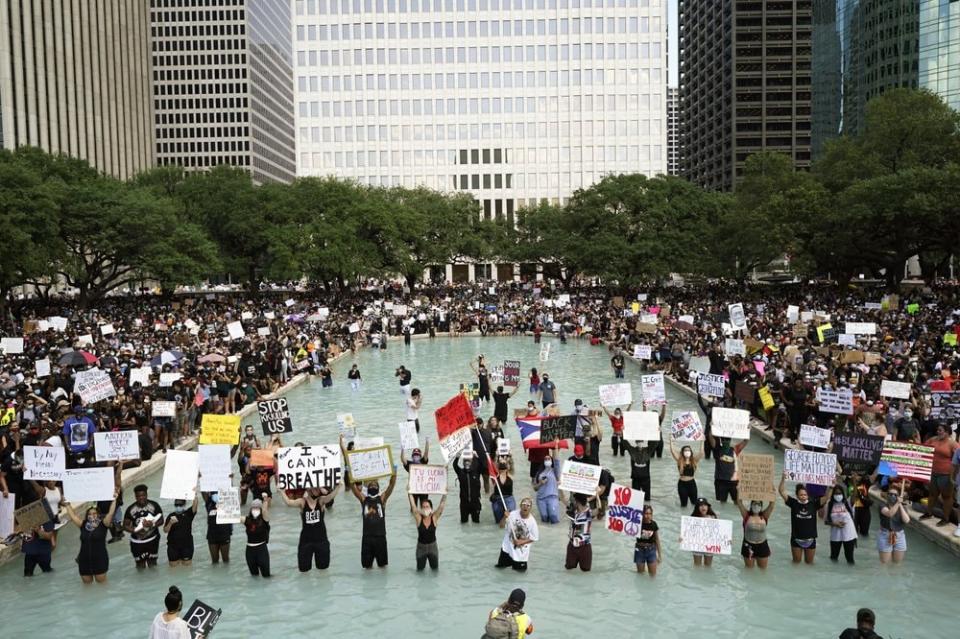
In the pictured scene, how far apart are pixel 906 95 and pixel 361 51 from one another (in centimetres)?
7939

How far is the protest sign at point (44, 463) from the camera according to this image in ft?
39.5

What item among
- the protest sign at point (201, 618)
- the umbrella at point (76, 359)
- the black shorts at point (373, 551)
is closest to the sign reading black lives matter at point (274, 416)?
the black shorts at point (373, 551)

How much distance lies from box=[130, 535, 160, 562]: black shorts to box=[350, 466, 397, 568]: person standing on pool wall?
9.91 ft

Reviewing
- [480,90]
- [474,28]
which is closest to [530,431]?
[480,90]

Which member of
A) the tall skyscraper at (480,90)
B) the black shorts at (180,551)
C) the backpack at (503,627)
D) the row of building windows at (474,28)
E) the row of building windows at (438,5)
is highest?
the row of building windows at (438,5)

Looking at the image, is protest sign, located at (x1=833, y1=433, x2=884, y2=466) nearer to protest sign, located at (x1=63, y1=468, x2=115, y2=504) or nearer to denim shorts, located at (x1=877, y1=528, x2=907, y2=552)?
denim shorts, located at (x1=877, y1=528, x2=907, y2=552)

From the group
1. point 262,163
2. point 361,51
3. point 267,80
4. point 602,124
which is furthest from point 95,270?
point 267,80

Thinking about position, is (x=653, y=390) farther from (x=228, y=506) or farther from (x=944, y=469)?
(x=228, y=506)

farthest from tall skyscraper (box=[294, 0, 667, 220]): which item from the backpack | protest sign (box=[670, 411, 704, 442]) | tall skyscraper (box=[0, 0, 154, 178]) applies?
the backpack

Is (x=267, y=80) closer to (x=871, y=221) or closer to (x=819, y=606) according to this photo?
(x=871, y=221)

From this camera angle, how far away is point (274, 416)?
53.1ft

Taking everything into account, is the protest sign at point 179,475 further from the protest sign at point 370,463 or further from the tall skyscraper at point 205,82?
the tall skyscraper at point 205,82

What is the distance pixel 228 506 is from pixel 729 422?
8441 mm

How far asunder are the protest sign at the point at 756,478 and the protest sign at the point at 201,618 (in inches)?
284
